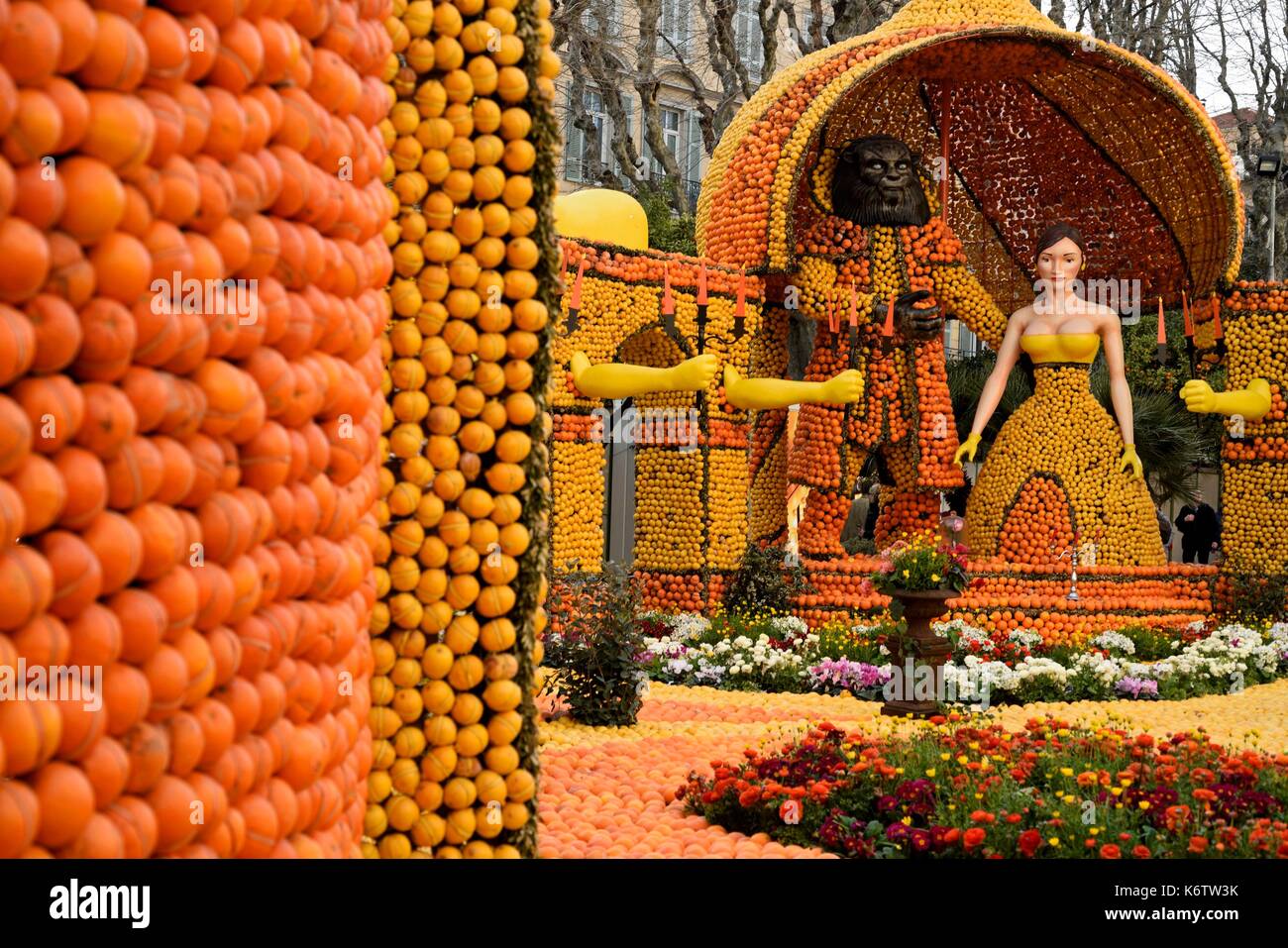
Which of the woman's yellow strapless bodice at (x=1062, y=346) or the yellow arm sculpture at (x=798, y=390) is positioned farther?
the woman's yellow strapless bodice at (x=1062, y=346)

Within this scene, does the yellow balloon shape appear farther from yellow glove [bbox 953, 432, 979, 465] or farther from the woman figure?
the woman figure

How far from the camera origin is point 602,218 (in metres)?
13.4

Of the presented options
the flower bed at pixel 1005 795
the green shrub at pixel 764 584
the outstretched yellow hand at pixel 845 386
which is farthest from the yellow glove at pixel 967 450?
the flower bed at pixel 1005 795

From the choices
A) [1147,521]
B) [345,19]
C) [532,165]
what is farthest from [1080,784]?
[1147,521]

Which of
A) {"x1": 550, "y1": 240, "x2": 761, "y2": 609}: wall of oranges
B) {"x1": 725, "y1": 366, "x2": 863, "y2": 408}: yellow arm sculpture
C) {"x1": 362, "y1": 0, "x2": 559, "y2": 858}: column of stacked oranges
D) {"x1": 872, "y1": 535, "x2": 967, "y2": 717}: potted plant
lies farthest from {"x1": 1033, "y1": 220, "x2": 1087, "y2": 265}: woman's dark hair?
{"x1": 362, "y1": 0, "x2": 559, "y2": 858}: column of stacked oranges

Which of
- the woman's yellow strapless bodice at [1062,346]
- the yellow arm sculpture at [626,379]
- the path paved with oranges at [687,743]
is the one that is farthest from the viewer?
the woman's yellow strapless bodice at [1062,346]

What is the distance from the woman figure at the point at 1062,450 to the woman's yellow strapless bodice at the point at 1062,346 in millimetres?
11

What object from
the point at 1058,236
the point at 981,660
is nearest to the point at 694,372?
the point at 981,660

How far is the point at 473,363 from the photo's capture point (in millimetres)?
4336

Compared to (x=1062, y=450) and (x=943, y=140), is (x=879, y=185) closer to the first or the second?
(x=943, y=140)

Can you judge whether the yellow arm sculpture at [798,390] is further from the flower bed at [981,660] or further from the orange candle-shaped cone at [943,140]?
the orange candle-shaped cone at [943,140]

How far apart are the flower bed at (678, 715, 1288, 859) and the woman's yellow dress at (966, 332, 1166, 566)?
22.9 ft

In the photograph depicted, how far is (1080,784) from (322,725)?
13.6 feet

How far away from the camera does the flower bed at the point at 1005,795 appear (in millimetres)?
5328
